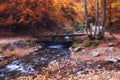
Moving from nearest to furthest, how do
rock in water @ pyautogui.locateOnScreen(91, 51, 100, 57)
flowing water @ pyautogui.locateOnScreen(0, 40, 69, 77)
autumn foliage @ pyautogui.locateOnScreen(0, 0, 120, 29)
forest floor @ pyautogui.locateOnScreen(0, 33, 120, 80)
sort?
forest floor @ pyautogui.locateOnScreen(0, 33, 120, 80)
flowing water @ pyautogui.locateOnScreen(0, 40, 69, 77)
rock in water @ pyautogui.locateOnScreen(91, 51, 100, 57)
autumn foliage @ pyautogui.locateOnScreen(0, 0, 120, 29)

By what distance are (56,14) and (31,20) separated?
397 cm

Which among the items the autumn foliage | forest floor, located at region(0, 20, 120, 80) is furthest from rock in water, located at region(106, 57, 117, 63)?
the autumn foliage

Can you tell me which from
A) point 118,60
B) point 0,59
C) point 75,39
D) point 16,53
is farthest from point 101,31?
point 0,59

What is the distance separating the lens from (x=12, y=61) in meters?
17.7

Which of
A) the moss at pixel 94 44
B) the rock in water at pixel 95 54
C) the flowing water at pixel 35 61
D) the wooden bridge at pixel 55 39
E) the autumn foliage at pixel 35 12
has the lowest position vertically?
the wooden bridge at pixel 55 39

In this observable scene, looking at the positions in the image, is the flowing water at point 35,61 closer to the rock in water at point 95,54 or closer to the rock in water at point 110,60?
the rock in water at point 95,54

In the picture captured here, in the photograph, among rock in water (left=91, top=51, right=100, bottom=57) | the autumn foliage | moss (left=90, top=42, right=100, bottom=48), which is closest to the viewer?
rock in water (left=91, top=51, right=100, bottom=57)

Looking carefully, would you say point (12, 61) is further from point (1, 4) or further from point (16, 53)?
point (1, 4)

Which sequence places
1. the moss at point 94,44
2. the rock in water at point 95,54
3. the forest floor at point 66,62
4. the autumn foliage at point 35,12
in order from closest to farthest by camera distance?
1. the forest floor at point 66,62
2. the rock in water at point 95,54
3. the moss at point 94,44
4. the autumn foliage at point 35,12

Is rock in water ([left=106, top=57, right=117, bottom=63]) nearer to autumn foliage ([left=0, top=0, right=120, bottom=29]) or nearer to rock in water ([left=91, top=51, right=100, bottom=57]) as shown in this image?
rock in water ([left=91, top=51, right=100, bottom=57])

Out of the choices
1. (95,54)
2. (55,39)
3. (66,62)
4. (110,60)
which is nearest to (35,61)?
(66,62)

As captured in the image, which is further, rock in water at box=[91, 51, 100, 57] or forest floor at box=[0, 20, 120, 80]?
rock in water at box=[91, 51, 100, 57]

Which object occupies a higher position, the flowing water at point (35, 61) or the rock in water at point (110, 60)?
the rock in water at point (110, 60)

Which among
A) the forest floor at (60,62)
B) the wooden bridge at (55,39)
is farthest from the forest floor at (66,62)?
the wooden bridge at (55,39)
